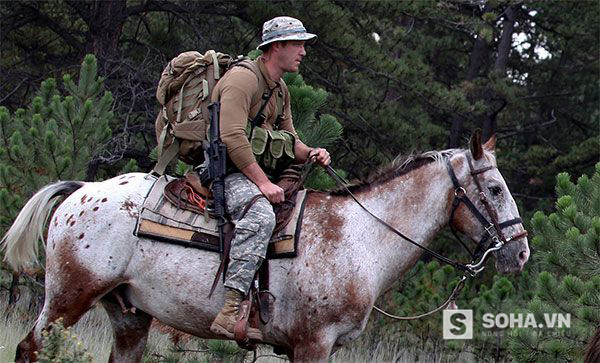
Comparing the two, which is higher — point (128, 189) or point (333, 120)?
point (333, 120)

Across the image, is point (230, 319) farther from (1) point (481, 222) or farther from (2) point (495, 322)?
(2) point (495, 322)

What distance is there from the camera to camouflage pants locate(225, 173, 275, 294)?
6.36 m

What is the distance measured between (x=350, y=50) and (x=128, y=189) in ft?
32.5

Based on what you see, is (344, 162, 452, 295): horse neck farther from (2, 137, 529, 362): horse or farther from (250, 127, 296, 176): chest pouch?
(250, 127, 296, 176): chest pouch

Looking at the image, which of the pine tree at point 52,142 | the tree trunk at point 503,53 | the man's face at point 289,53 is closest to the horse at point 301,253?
the man's face at point 289,53

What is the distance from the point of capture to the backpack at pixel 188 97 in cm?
677

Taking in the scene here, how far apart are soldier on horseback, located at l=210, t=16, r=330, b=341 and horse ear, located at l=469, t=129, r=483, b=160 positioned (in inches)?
35.9

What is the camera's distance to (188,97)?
6.83 m

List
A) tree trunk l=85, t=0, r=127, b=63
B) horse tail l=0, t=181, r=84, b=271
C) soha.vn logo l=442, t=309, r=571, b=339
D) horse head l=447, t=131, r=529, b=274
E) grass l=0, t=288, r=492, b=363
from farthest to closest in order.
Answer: tree trunk l=85, t=0, r=127, b=63 < soha.vn logo l=442, t=309, r=571, b=339 < grass l=0, t=288, r=492, b=363 < horse tail l=0, t=181, r=84, b=271 < horse head l=447, t=131, r=529, b=274

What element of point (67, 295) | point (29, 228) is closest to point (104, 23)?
point (29, 228)

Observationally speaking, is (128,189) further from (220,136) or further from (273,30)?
(273,30)

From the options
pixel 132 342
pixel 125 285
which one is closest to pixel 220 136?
pixel 125 285

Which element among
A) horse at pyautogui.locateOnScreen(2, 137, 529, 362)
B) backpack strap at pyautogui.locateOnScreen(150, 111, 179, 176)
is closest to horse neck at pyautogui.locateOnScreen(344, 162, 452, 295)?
horse at pyautogui.locateOnScreen(2, 137, 529, 362)

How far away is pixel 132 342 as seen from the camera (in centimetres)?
715
